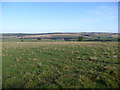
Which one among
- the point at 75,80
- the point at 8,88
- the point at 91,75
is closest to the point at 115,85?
the point at 91,75

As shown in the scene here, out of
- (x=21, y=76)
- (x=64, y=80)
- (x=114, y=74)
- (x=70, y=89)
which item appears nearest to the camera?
(x=70, y=89)

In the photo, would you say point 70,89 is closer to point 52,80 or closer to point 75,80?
point 75,80

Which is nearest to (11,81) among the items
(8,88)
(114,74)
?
(8,88)

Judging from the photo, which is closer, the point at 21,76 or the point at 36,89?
the point at 36,89

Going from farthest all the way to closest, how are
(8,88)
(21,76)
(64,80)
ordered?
(21,76), (64,80), (8,88)

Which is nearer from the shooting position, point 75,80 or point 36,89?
point 36,89

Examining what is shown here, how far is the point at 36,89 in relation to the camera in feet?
19.7

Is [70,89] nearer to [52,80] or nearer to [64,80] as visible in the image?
[64,80]

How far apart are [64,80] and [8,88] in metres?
3.08

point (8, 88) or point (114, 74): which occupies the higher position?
point (114, 74)

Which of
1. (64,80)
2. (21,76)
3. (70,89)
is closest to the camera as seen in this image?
(70,89)

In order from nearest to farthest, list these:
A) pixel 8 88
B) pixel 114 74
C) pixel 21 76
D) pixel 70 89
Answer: pixel 70 89 < pixel 8 88 < pixel 114 74 < pixel 21 76

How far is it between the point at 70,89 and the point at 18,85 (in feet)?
9.60

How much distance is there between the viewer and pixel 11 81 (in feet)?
23.1
